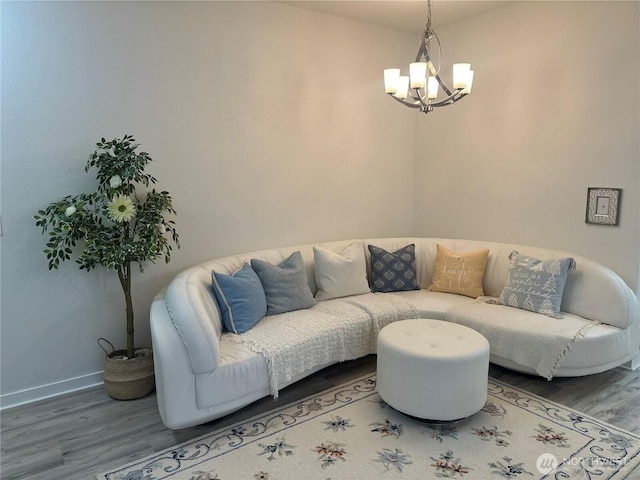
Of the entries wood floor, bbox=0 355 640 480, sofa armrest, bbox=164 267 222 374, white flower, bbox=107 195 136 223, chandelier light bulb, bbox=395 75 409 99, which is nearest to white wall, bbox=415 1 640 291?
wood floor, bbox=0 355 640 480

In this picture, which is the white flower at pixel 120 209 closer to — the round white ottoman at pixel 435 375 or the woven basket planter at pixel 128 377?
the woven basket planter at pixel 128 377

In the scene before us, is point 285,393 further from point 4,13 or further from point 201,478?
point 4,13

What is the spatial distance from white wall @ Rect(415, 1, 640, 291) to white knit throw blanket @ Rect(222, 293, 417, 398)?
145 cm

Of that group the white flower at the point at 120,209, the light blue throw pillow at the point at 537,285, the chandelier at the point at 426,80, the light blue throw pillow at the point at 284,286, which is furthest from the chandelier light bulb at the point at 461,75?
the white flower at the point at 120,209

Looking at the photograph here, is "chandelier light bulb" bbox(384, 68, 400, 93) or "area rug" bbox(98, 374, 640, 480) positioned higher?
"chandelier light bulb" bbox(384, 68, 400, 93)

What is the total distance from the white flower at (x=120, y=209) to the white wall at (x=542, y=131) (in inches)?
124

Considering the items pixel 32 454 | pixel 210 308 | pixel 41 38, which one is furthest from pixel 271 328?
pixel 41 38

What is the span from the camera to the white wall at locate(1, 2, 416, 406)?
2740mm

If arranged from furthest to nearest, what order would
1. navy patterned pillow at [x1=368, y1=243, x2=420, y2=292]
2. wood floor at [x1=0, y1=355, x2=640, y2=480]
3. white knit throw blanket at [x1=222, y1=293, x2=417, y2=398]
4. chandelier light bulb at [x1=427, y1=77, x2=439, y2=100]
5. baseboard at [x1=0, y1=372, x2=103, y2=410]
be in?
navy patterned pillow at [x1=368, y1=243, x2=420, y2=292], chandelier light bulb at [x1=427, y1=77, x2=439, y2=100], baseboard at [x1=0, y1=372, x2=103, y2=410], white knit throw blanket at [x1=222, y1=293, x2=417, y2=398], wood floor at [x1=0, y1=355, x2=640, y2=480]

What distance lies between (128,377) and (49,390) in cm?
61

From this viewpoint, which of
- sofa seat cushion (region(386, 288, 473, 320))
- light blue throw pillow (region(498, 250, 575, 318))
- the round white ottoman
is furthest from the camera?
sofa seat cushion (region(386, 288, 473, 320))

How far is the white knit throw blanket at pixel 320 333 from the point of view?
267 cm

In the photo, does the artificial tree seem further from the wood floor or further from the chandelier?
the chandelier

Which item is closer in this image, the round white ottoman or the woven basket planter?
the round white ottoman
